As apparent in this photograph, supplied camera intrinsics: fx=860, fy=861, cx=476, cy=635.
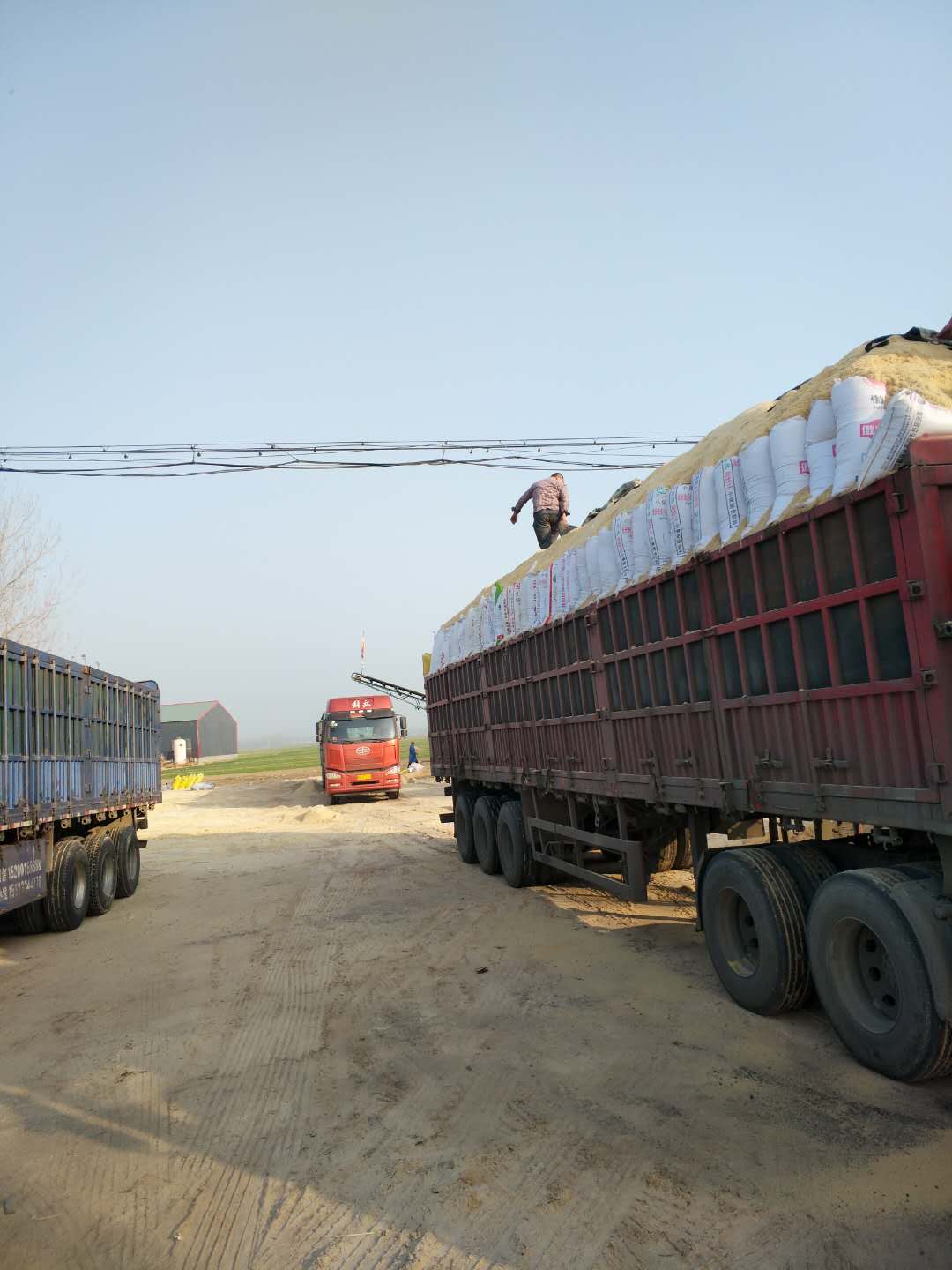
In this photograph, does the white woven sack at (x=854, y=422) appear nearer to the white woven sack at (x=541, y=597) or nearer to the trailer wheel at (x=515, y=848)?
the white woven sack at (x=541, y=597)

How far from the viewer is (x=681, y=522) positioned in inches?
226

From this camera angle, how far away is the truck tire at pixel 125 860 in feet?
36.9

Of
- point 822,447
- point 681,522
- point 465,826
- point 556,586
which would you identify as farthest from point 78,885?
point 822,447

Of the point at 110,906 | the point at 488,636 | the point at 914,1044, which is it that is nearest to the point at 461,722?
the point at 488,636

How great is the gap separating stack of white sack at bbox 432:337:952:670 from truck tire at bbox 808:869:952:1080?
2008 millimetres

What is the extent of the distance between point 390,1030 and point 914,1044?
2.97 meters

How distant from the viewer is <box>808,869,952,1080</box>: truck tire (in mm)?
3867

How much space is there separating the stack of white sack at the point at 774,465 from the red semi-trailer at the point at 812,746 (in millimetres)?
109

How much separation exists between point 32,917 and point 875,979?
834cm

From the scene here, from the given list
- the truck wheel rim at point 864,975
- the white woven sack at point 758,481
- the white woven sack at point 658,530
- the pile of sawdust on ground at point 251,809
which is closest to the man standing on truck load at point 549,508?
the white woven sack at point 658,530

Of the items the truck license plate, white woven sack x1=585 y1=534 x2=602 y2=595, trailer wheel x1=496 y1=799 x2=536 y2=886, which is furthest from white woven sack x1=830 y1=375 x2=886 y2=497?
the truck license plate

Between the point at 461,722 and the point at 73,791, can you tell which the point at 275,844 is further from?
the point at 73,791

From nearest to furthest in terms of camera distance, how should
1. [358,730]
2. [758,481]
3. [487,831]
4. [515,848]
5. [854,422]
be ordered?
1. [854,422]
2. [758,481]
3. [515,848]
4. [487,831]
5. [358,730]

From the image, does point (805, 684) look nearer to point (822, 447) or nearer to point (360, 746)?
point (822, 447)
